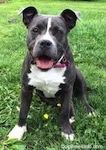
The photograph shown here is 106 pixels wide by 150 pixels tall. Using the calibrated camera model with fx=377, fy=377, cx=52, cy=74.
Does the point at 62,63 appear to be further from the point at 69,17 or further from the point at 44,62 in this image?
the point at 69,17

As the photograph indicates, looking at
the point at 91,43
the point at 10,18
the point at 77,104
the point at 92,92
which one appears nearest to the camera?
the point at 77,104

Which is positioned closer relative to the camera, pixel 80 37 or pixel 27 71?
pixel 27 71

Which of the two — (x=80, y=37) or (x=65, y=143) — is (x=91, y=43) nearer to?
(x=80, y=37)

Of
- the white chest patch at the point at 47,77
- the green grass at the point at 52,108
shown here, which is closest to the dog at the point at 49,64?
the white chest patch at the point at 47,77

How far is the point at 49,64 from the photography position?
3570mm

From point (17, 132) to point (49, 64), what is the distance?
822 mm

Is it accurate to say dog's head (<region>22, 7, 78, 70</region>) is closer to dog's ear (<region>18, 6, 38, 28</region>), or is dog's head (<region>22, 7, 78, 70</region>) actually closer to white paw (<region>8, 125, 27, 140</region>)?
dog's ear (<region>18, 6, 38, 28</region>)

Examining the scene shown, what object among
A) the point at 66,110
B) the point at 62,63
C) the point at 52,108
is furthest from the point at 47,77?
the point at 52,108

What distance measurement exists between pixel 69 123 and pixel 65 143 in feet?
Answer: 1.01

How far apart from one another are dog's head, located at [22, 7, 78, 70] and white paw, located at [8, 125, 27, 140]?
72cm

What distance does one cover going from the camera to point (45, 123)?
158 inches

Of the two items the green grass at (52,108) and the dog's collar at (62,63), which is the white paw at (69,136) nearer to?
the green grass at (52,108)

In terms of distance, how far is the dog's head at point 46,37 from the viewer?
3465 mm

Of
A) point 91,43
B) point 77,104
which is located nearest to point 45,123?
Result: point 77,104
